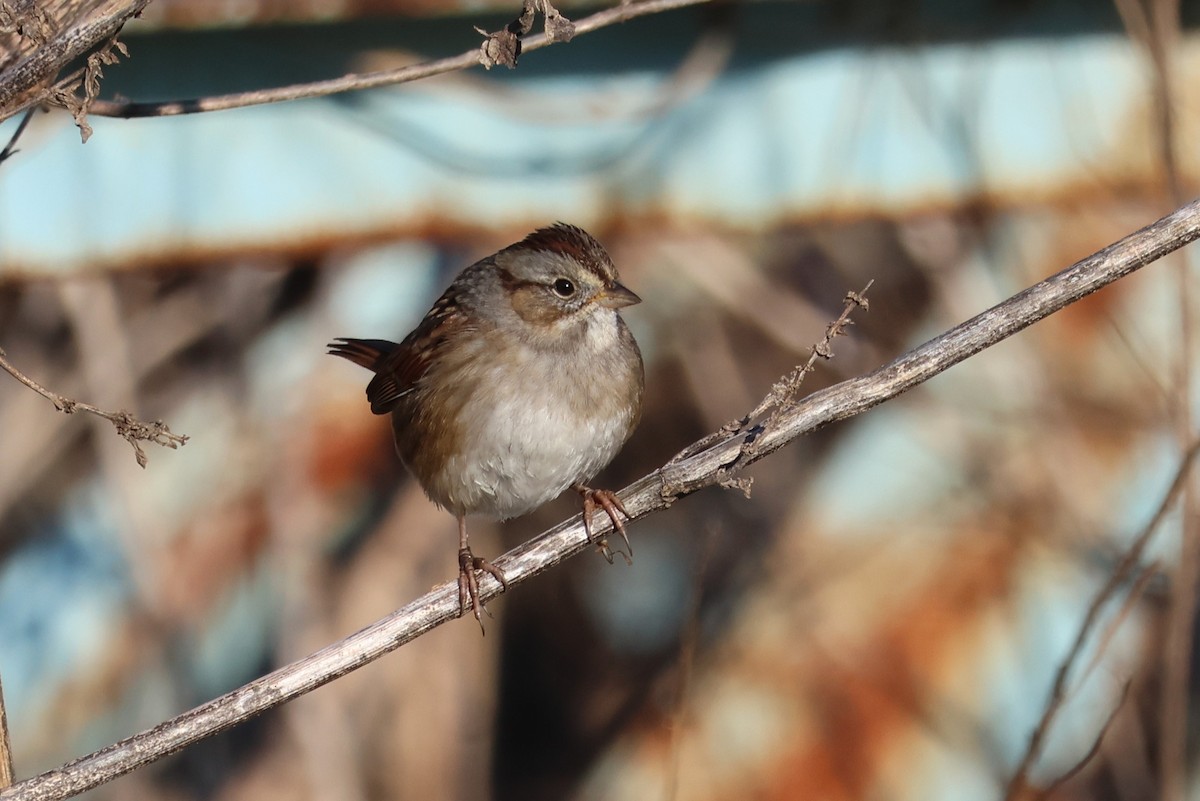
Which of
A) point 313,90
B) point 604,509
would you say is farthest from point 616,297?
point 313,90

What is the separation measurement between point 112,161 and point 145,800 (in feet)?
5.80

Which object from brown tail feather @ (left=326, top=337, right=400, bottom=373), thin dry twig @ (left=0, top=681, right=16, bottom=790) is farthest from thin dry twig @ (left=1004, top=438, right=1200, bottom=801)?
brown tail feather @ (left=326, top=337, right=400, bottom=373)

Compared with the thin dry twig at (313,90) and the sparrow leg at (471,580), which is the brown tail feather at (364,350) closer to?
the sparrow leg at (471,580)

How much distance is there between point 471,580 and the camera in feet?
8.43

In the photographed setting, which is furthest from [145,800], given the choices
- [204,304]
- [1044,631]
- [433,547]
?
[1044,631]

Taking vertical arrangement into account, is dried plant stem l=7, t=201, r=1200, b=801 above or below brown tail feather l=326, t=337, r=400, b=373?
below

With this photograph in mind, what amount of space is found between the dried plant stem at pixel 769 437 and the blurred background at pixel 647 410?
1.46 m

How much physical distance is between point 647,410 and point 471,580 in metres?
1.25

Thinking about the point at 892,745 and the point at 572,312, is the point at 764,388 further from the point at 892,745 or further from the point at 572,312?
the point at 892,745

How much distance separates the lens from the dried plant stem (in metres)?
1.96

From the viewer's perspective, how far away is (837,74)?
12.0 ft

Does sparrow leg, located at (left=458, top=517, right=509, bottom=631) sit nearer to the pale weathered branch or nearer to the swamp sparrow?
the swamp sparrow

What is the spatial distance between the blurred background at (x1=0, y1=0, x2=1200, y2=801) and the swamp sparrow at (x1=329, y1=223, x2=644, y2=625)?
68 centimetres

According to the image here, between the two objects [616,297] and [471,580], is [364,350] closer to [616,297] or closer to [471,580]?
[616,297]
